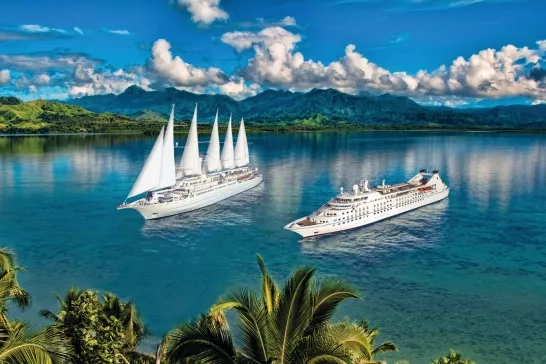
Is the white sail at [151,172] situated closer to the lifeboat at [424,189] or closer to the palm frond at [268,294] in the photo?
the lifeboat at [424,189]

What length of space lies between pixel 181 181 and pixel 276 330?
215ft

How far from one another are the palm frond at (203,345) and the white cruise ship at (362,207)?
148ft

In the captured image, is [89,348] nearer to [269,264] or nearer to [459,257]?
[269,264]

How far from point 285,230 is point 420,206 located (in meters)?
25.2

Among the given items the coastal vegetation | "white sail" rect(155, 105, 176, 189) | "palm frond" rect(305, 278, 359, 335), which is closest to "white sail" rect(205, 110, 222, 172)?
"white sail" rect(155, 105, 176, 189)

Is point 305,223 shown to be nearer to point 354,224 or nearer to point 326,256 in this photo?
point 354,224

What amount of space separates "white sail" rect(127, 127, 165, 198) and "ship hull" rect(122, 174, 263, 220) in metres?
2.57

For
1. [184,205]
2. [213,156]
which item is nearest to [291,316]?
[184,205]

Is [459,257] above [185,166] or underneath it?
underneath

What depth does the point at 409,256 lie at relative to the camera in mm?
48438

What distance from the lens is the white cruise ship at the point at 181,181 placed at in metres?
66.5

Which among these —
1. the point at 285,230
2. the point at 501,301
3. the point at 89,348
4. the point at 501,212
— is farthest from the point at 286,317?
the point at 501,212

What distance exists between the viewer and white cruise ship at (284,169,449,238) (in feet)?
187

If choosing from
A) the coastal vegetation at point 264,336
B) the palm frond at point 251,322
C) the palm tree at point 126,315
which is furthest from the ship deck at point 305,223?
the palm frond at point 251,322
